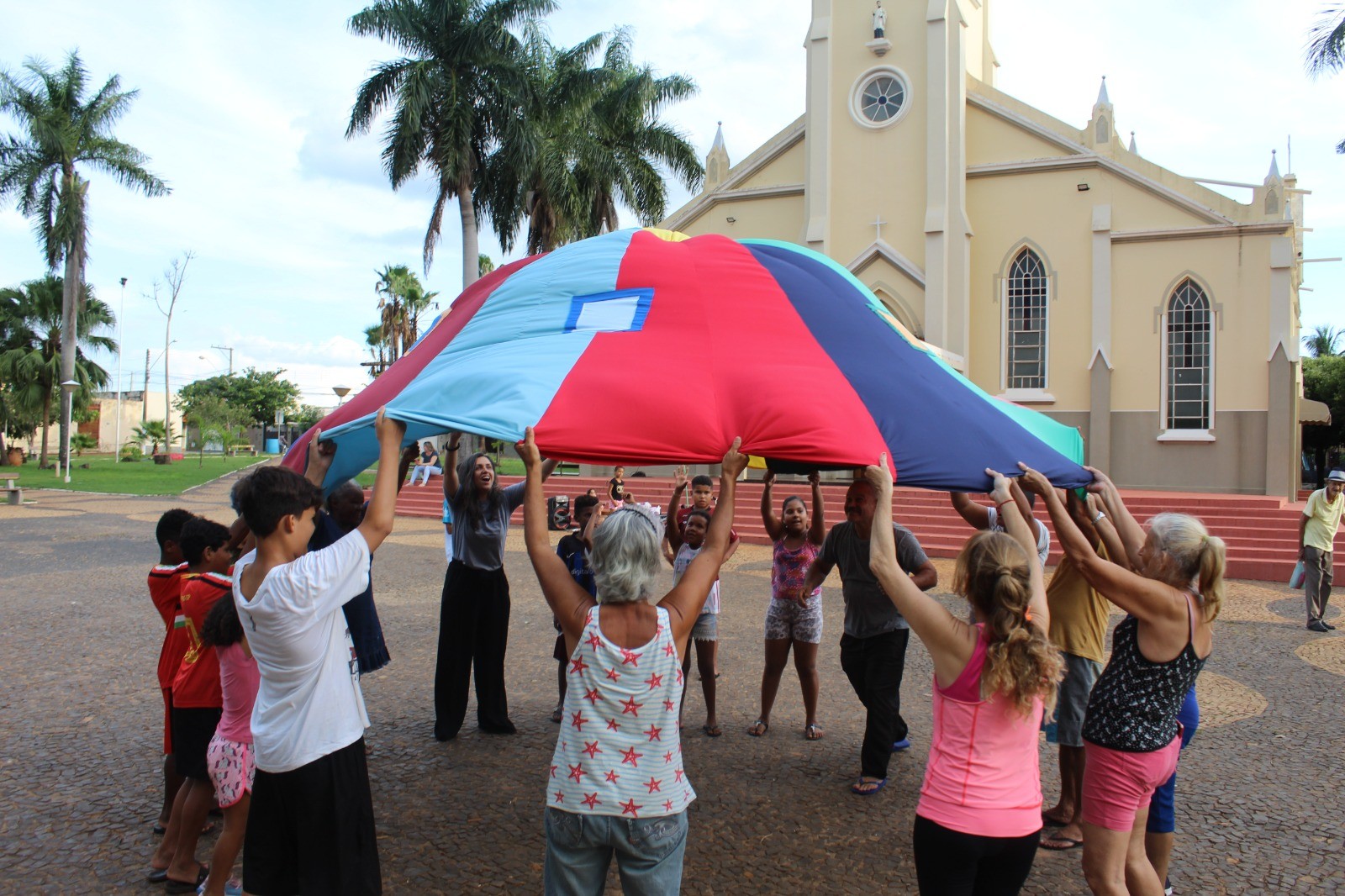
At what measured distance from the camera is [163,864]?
397 cm

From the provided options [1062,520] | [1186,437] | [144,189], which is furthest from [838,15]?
[144,189]

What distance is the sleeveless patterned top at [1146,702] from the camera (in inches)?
127

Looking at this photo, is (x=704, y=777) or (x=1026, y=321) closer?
(x=704, y=777)

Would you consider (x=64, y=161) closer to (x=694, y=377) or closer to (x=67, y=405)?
(x=67, y=405)

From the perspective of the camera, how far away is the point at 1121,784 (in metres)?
3.21

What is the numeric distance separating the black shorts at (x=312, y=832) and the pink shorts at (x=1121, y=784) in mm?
2550

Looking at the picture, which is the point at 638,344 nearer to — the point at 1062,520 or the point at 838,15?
the point at 1062,520

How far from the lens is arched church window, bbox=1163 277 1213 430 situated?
19.5 m

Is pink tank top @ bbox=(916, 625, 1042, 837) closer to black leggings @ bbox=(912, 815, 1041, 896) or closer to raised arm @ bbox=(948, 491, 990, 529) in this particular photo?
black leggings @ bbox=(912, 815, 1041, 896)

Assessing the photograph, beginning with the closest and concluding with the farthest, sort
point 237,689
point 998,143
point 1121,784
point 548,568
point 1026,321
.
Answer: point 548,568 < point 1121,784 < point 237,689 < point 1026,321 < point 998,143

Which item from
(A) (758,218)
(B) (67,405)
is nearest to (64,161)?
(B) (67,405)

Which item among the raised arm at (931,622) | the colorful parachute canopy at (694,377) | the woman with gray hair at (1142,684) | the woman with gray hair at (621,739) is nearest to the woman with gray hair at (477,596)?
the colorful parachute canopy at (694,377)

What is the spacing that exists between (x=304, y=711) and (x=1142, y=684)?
2921 millimetres

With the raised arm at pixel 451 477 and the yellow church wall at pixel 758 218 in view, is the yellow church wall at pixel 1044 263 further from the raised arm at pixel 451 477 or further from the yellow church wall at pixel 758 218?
the raised arm at pixel 451 477
